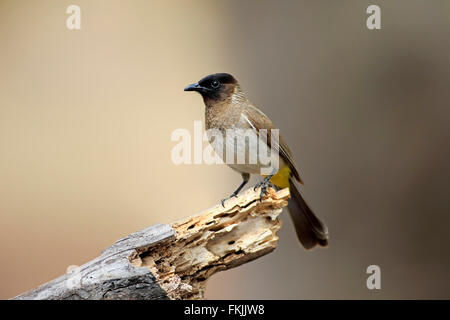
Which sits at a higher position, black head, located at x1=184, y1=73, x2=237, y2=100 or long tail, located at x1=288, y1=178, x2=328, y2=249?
black head, located at x1=184, y1=73, x2=237, y2=100

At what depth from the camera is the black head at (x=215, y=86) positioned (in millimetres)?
2561

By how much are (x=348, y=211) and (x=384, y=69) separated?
3.35 ft

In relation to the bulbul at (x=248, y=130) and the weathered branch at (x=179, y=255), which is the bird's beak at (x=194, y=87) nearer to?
the bulbul at (x=248, y=130)

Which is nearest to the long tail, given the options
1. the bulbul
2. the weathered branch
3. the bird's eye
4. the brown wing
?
the bulbul

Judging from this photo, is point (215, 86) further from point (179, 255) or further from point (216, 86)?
point (179, 255)

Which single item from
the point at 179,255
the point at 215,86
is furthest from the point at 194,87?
Result: the point at 179,255

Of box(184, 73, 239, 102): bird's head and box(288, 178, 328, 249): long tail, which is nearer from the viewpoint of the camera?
box(184, 73, 239, 102): bird's head

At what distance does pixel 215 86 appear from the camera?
2.58 metres

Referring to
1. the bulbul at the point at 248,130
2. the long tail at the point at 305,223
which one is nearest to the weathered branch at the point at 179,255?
the bulbul at the point at 248,130

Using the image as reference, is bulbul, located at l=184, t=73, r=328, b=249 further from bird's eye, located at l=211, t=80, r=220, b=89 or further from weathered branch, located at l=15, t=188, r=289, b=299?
weathered branch, located at l=15, t=188, r=289, b=299

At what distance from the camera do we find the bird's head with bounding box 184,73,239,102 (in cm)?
256

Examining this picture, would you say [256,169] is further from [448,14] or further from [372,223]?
[448,14]

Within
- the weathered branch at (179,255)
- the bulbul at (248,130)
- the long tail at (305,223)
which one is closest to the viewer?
the weathered branch at (179,255)

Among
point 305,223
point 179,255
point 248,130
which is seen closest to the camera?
point 179,255
